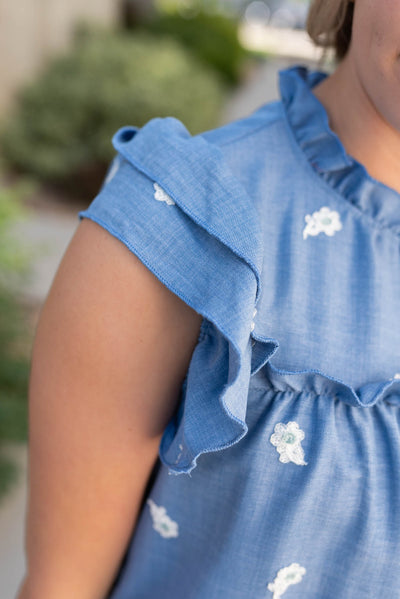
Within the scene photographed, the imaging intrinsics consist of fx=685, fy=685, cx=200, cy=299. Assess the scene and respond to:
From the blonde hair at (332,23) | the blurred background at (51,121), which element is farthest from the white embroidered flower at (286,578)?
the blurred background at (51,121)

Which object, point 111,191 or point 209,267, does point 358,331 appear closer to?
point 209,267

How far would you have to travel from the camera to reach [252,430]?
952 millimetres

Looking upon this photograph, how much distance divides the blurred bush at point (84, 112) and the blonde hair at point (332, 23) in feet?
16.6

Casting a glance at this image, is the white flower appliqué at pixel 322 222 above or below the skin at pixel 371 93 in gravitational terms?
below

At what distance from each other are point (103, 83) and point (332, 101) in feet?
20.0

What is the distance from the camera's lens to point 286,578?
0.99 meters

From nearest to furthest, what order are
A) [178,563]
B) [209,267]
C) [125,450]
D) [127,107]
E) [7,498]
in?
[209,267] → [125,450] → [178,563] → [7,498] → [127,107]

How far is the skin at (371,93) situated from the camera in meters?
0.87

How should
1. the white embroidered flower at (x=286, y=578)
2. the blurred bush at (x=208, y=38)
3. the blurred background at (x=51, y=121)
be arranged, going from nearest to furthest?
the white embroidered flower at (x=286, y=578) → the blurred background at (x=51, y=121) → the blurred bush at (x=208, y=38)

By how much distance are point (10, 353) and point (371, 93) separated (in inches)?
102

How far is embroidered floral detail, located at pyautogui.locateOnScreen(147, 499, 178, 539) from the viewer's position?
106 centimetres

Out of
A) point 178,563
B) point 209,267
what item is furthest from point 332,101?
point 178,563

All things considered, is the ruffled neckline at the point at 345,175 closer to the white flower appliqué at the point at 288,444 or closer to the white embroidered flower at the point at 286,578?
the white flower appliqué at the point at 288,444

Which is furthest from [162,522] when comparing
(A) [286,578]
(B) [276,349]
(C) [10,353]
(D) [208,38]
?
(D) [208,38]
